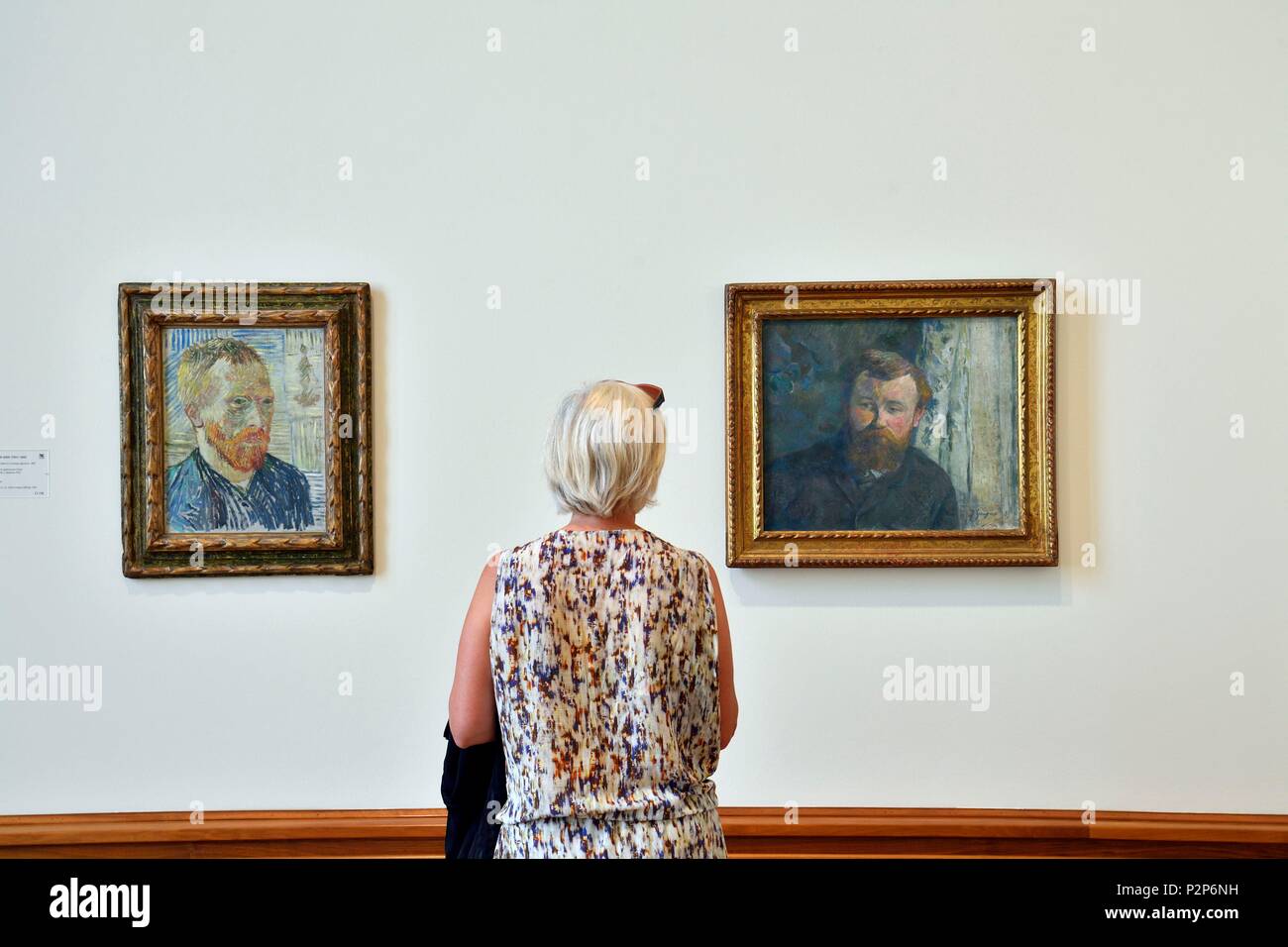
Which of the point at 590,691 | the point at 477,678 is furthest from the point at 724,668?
the point at 477,678

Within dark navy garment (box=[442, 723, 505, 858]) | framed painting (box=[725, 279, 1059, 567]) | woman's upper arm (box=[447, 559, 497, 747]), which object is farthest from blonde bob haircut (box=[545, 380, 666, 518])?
framed painting (box=[725, 279, 1059, 567])

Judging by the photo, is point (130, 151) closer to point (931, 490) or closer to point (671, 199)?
point (671, 199)

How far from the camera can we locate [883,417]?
13.0ft

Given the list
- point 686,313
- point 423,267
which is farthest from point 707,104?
point 423,267

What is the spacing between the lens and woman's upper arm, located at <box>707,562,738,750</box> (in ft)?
7.56

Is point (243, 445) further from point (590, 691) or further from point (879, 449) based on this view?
point (879, 449)

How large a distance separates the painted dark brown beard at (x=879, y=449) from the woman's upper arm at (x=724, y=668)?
1.77 m

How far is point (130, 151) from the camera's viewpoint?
4.06 m

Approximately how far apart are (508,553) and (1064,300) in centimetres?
284

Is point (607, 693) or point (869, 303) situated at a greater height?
point (869, 303)

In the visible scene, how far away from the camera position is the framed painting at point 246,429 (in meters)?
4.01

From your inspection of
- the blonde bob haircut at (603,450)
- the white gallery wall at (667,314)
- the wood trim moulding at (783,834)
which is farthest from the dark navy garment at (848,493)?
the blonde bob haircut at (603,450)

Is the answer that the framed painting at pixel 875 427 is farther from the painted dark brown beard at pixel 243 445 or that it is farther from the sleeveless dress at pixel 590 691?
the painted dark brown beard at pixel 243 445

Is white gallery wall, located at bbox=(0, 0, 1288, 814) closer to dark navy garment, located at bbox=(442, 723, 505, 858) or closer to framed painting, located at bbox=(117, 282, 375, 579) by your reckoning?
framed painting, located at bbox=(117, 282, 375, 579)
